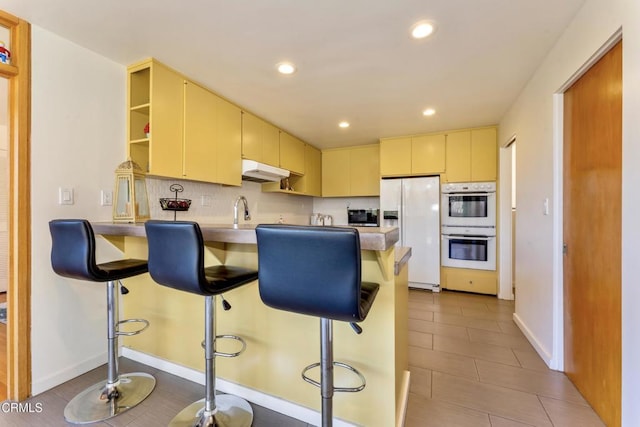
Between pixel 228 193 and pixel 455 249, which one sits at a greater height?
pixel 228 193

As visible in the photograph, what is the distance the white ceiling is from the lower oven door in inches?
67.2

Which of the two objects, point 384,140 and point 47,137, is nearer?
point 47,137

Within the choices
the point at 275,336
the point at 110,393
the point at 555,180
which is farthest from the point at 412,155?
the point at 110,393

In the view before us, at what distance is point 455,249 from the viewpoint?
3746 mm

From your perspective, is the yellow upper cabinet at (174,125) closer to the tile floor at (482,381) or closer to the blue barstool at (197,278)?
the blue barstool at (197,278)

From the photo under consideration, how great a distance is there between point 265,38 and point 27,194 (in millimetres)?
1759

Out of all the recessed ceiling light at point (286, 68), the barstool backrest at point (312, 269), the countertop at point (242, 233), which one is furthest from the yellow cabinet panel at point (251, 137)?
the barstool backrest at point (312, 269)

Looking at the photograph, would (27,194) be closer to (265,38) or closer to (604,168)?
(265,38)

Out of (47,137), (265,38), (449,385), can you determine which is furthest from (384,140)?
(47,137)

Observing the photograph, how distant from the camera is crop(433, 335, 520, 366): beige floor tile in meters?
2.06

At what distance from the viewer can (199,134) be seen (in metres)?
2.44

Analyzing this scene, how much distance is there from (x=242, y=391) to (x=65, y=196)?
67.9 inches

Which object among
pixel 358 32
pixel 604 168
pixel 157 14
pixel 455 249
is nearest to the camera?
pixel 604 168

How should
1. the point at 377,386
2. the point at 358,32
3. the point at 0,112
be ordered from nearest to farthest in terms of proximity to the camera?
the point at 377,386
the point at 358,32
the point at 0,112
